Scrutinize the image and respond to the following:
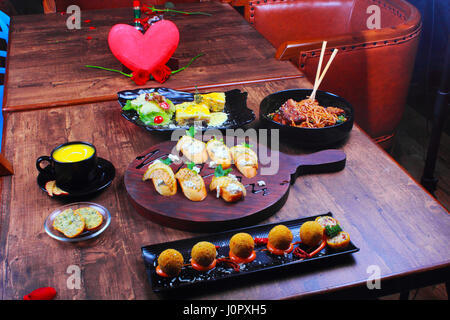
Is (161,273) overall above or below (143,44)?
below

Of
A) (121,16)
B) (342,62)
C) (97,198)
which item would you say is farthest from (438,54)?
(97,198)

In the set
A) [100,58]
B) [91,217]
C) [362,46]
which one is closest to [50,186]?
[91,217]

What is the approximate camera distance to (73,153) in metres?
1.21

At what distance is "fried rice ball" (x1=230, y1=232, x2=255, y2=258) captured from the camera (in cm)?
95

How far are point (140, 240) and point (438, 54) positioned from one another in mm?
2850

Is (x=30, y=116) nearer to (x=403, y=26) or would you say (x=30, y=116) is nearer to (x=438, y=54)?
(x=403, y=26)

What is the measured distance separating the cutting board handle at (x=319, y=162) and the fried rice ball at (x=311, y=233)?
0.86 ft

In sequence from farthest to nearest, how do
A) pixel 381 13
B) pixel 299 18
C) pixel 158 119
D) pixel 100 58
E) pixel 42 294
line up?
pixel 299 18
pixel 381 13
pixel 100 58
pixel 158 119
pixel 42 294

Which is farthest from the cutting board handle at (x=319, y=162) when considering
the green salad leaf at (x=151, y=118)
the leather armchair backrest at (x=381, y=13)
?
the leather armchair backrest at (x=381, y=13)

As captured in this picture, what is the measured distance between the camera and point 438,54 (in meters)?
3.10

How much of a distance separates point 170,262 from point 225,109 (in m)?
0.75

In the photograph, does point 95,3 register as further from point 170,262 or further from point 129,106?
point 170,262

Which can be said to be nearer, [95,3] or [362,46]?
[362,46]
